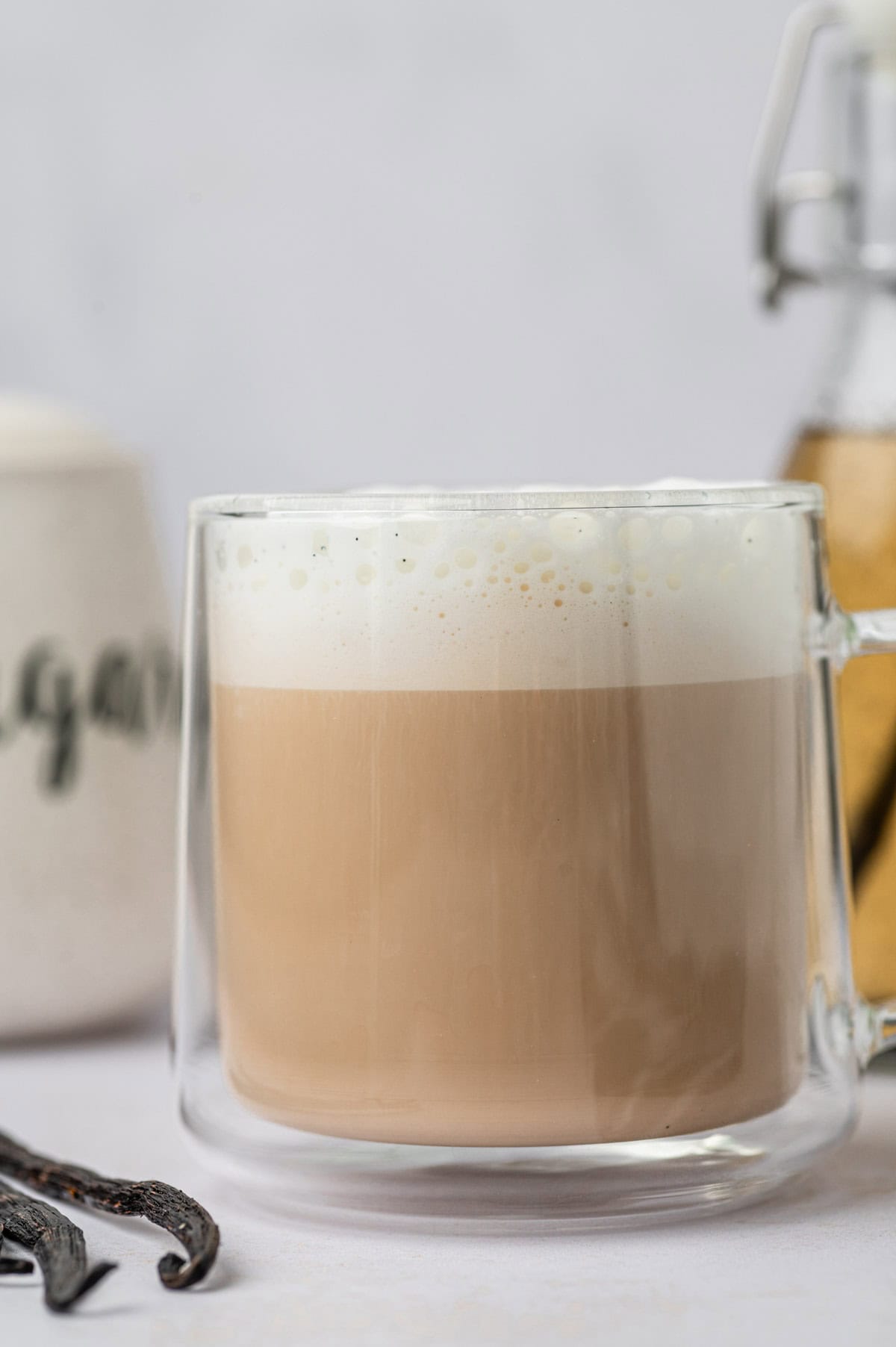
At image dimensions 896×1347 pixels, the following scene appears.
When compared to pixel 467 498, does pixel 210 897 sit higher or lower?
lower

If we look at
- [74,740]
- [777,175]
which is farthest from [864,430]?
[74,740]

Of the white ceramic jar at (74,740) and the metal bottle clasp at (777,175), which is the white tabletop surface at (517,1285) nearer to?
the white ceramic jar at (74,740)

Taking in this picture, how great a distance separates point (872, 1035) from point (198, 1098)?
8.1 inches

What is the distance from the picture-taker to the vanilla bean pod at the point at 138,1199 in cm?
46

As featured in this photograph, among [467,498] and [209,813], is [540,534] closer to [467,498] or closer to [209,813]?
[467,498]

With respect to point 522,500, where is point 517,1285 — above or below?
below

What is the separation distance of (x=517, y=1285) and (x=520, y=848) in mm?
110

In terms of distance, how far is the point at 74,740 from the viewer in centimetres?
75

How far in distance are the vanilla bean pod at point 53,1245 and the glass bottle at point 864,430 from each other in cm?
32

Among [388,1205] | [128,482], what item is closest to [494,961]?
[388,1205]

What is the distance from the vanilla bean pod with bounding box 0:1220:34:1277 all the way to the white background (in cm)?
59

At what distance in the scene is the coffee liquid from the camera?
0.48m

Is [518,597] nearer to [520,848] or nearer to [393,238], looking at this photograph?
[520,848]

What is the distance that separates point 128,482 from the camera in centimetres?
77
